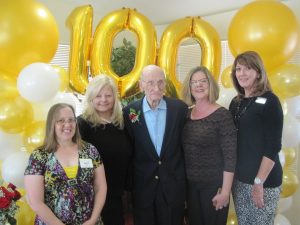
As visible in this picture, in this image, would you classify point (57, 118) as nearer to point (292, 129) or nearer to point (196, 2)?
point (292, 129)

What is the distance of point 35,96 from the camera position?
2082 mm

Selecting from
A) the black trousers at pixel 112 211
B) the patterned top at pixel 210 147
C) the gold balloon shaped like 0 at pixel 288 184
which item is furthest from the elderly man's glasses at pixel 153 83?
the gold balloon shaped like 0 at pixel 288 184

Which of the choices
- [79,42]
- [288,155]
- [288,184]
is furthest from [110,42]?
[288,184]

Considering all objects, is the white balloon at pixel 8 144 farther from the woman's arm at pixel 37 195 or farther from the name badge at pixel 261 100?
the name badge at pixel 261 100

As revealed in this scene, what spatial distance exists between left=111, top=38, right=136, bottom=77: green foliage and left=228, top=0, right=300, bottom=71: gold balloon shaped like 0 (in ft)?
3.80

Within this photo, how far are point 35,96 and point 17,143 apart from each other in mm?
439

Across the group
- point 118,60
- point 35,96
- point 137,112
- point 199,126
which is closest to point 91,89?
point 137,112

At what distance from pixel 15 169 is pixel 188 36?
1.69m

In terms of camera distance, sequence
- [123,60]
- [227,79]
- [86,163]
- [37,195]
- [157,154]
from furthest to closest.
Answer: [123,60]
[227,79]
[157,154]
[86,163]
[37,195]

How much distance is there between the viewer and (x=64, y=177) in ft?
5.23

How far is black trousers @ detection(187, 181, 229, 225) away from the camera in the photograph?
1.95 metres

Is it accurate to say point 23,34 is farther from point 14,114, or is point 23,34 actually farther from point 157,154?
point 157,154

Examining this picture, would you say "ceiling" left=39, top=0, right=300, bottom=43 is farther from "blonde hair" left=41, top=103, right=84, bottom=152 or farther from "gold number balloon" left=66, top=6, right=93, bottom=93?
"blonde hair" left=41, top=103, right=84, bottom=152

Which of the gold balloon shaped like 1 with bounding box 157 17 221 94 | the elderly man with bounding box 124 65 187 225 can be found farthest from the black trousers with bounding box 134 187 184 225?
the gold balloon shaped like 1 with bounding box 157 17 221 94
